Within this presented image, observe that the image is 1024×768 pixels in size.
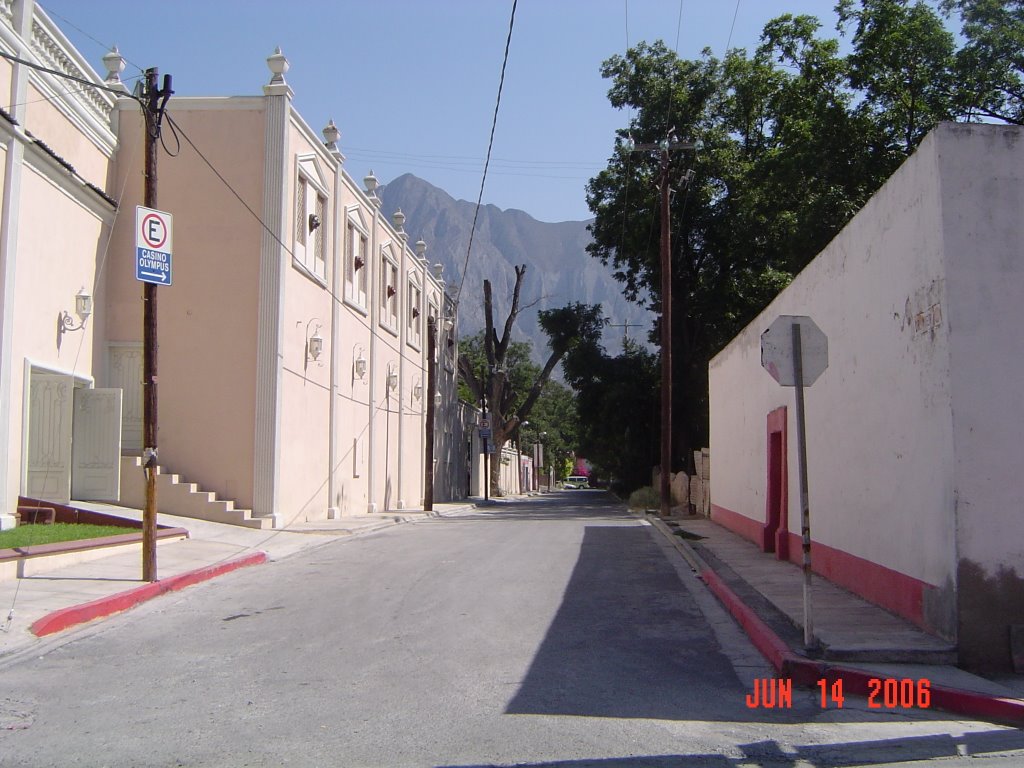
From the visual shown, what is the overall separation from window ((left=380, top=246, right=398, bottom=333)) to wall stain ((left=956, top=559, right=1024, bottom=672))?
25.6m

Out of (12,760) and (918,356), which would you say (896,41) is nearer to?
(918,356)

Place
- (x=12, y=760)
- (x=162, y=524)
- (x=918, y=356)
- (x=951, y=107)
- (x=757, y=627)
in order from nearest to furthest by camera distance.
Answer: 1. (x=12, y=760)
2. (x=918, y=356)
3. (x=757, y=627)
4. (x=162, y=524)
5. (x=951, y=107)

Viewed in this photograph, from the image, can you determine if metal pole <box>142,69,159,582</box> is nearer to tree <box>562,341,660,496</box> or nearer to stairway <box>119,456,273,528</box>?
stairway <box>119,456,273,528</box>

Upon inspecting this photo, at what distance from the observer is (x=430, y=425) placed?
31.8 meters

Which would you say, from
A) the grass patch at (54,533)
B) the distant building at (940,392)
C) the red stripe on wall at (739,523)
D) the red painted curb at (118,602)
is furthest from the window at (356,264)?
the distant building at (940,392)

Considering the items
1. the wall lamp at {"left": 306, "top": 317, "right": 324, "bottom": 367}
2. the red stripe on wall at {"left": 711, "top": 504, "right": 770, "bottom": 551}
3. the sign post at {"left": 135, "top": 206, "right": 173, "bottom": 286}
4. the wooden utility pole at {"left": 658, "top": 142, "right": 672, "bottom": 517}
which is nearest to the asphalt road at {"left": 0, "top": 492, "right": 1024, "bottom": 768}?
the sign post at {"left": 135, "top": 206, "right": 173, "bottom": 286}

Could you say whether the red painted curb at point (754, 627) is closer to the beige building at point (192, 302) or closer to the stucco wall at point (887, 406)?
the stucco wall at point (887, 406)

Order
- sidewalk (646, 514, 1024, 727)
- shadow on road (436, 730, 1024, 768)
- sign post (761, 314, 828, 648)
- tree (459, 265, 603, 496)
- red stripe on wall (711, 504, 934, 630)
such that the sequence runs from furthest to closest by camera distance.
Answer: tree (459, 265, 603, 496), red stripe on wall (711, 504, 934, 630), sign post (761, 314, 828, 648), sidewalk (646, 514, 1024, 727), shadow on road (436, 730, 1024, 768)

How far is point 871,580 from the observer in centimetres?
1023

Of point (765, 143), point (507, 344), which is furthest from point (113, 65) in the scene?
point (507, 344)

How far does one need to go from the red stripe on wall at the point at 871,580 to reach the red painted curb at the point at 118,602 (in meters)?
8.16

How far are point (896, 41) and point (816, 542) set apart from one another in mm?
19517

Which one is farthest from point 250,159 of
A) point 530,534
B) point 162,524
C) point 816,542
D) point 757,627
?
point 757,627
